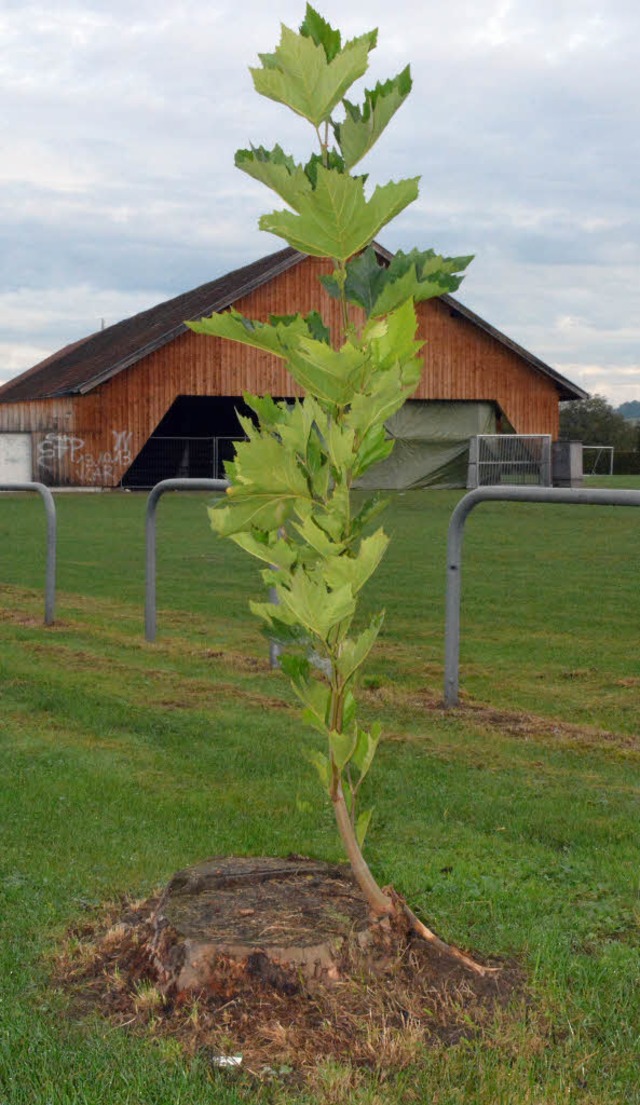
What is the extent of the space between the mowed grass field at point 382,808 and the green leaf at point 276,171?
2119 mm

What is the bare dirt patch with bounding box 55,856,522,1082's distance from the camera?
304 cm

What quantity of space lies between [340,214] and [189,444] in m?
40.7

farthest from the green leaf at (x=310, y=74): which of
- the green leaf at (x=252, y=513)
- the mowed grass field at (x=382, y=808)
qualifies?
the mowed grass field at (x=382, y=808)

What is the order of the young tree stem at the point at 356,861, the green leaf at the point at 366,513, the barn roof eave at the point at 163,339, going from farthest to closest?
the barn roof eave at the point at 163,339 → the young tree stem at the point at 356,861 → the green leaf at the point at 366,513

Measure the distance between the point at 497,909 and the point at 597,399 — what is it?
83.5 meters

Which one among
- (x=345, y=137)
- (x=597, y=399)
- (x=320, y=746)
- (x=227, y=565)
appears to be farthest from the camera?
(x=597, y=399)

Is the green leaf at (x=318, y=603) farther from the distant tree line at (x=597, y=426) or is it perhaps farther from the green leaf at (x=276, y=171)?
the distant tree line at (x=597, y=426)

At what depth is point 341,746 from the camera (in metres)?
3.24

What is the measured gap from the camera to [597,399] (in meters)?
84.8

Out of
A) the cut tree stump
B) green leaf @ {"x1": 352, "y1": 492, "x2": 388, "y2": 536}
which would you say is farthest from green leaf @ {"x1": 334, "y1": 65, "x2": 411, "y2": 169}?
the cut tree stump

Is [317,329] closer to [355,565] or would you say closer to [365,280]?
[365,280]

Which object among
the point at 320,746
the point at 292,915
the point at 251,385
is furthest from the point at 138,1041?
the point at 251,385

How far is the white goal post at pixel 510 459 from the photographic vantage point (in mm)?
37469

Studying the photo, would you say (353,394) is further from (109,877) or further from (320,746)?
(320,746)
